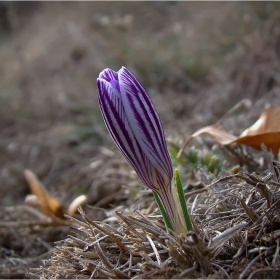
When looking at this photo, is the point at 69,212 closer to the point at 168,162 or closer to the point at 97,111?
the point at 168,162

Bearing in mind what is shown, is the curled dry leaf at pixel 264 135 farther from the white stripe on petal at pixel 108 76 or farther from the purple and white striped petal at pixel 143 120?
the white stripe on petal at pixel 108 76

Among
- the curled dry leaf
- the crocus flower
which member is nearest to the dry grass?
the crocus flower

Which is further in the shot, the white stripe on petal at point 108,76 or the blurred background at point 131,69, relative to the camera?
the blurred background at point 131,69

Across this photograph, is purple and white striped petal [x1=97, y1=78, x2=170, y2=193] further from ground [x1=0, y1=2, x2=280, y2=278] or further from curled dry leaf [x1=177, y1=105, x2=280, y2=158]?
ground [x1=0, y1=2, x2=280, y2=278]

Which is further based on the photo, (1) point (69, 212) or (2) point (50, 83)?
(2) point (50, 83)

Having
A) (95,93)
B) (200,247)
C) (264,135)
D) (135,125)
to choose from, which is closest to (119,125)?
(135,125)

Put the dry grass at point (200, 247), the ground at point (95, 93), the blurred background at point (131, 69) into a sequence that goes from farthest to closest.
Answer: the blurred background at point (131, 69), the ground at point (95, 93), the dry grass at point (200, 247)

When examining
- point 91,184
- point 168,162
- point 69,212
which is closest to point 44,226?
point 69,212

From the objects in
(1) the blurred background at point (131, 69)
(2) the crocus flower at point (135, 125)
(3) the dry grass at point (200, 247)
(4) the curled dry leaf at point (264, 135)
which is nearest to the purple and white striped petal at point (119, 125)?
(2) the crocus flower at point (135, 125)
